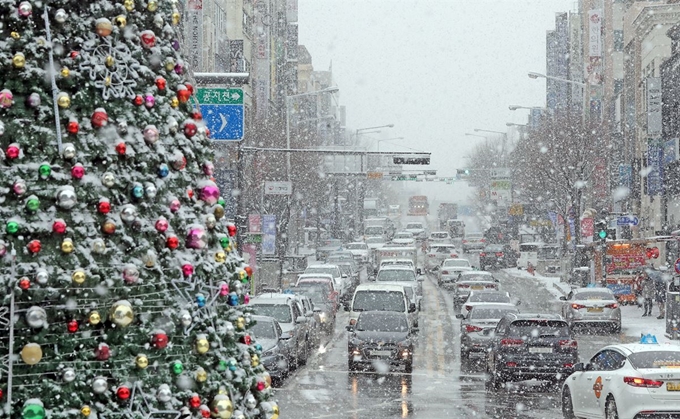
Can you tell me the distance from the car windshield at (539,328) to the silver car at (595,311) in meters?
12.7

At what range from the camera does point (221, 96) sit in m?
22.9

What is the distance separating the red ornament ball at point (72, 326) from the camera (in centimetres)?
548

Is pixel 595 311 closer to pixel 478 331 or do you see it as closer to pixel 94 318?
pixel 478 331

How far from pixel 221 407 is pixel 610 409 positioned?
10.6 meters

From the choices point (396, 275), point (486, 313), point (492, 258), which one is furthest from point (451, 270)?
point (486, 313)

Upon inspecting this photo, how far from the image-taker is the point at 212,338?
5.97 m

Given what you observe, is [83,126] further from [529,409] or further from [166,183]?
[529,409]

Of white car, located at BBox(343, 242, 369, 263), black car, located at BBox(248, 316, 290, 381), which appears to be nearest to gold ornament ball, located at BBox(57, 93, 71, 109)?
black car, located at BBox(248, 316, 290, 381)

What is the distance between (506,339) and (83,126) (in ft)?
56.6

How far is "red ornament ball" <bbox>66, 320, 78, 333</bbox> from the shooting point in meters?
5.48

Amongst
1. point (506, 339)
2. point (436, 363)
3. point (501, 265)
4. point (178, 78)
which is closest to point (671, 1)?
point (501, 265)

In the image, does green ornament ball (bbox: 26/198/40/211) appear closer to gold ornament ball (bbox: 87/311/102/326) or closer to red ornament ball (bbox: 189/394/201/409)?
gold ornament ball (bbox: 87/311/102/326)

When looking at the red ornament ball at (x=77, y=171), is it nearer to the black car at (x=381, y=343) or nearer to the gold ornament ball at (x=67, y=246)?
the gold ornament ball at (x=67, y=246)

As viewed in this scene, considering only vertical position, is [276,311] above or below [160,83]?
below
